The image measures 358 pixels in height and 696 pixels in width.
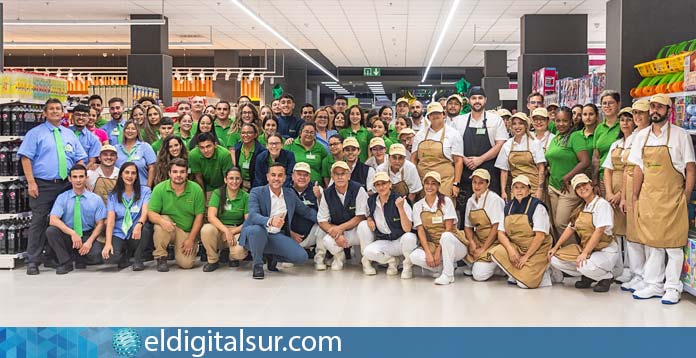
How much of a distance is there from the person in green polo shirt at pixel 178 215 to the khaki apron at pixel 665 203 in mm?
3802

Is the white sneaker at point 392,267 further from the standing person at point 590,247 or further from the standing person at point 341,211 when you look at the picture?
the standing person at point 590,247

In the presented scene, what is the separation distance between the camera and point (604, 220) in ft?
19.4

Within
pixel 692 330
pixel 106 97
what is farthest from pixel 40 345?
pixel 106 97

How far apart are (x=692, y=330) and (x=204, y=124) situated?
467 centimetres

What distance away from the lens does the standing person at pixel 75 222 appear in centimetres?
672

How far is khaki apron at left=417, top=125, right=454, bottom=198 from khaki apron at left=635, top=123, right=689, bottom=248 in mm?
1828

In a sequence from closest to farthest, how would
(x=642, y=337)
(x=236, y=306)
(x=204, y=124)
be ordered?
(x=642, y=337), (x=236, y=306), (x=204, y=124)

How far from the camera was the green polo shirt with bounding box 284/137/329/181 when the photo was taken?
7.31 metres

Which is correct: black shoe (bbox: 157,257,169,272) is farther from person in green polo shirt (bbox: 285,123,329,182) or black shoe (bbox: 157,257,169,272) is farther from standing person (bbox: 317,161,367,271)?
person in green polo shirt (bbox: 285,123,329,182)

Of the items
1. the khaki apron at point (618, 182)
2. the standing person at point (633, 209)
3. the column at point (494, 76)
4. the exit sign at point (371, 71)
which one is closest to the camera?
the standing person at point (633, 209)

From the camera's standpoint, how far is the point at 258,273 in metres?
6.54

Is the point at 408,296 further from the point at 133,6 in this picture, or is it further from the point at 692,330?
the point at 133,6

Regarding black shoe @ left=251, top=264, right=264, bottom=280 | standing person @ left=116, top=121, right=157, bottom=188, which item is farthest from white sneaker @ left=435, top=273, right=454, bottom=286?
standing person @ left=116, top=121, right=157, bottom=188

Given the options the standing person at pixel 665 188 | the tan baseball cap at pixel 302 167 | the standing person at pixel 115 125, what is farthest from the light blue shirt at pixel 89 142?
the standing person at pixel 665 188
